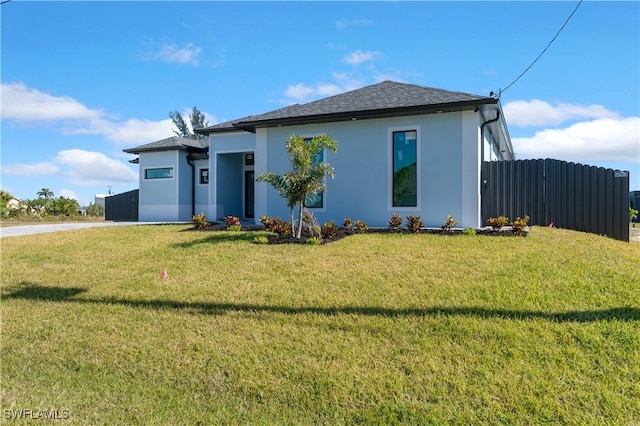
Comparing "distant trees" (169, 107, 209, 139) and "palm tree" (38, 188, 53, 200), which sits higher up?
"distant trees" (169, 107, 209, 139)

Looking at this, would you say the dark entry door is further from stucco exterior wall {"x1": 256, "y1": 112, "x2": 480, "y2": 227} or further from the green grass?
the green grass

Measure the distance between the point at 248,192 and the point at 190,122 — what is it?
941 inches

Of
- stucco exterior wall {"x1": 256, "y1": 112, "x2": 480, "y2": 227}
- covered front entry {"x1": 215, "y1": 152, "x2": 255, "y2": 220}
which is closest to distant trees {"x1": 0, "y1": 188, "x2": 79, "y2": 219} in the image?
covered front entry {"x1": 215, "y1": 152, "x2": 255, "y2": 220}

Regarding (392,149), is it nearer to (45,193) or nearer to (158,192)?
(158,192)

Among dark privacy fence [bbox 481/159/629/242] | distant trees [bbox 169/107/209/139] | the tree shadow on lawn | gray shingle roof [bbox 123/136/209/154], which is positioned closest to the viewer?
the tree shadow on lawn

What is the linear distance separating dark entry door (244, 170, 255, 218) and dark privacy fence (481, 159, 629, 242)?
9.24m

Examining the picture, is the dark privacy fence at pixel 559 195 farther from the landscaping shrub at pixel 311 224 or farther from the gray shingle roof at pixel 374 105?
the landscaping shrub at pixel 311 224

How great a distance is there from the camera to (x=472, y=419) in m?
2.82

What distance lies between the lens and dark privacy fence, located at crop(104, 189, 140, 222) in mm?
19531

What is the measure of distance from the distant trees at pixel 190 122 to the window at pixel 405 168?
2934 centimetres

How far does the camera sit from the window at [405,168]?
10789mm

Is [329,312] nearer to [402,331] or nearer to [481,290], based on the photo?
[402,331]

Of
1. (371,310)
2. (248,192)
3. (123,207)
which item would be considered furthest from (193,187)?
(371,310)

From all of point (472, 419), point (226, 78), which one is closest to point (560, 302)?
point (472, 419)
